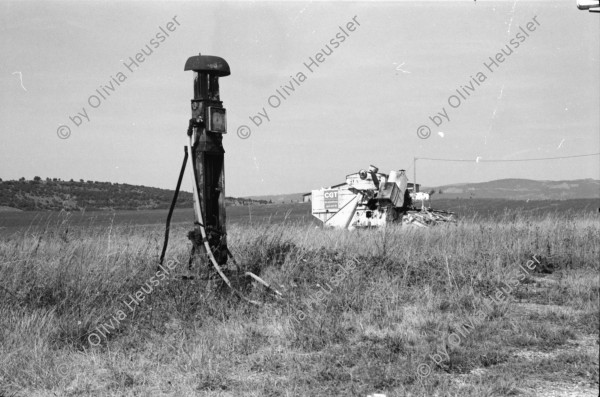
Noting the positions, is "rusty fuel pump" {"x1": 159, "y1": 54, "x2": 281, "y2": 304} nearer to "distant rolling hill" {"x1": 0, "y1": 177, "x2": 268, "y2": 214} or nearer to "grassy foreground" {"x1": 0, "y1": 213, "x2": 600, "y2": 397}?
"grassy foreground" {"x1": 0, "y1": 213, "x2": 600, "y2": 397}

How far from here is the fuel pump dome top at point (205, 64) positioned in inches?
289

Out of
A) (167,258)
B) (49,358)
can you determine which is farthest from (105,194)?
(49,358)

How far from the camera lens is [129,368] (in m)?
4.80

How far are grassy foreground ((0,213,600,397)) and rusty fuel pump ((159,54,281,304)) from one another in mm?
458

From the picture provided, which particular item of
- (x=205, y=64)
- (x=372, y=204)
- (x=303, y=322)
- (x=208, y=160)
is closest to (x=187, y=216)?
(x=372, y=204)

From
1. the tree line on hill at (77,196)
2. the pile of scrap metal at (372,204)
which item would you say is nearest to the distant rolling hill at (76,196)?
the tree line on hill at (77,196)

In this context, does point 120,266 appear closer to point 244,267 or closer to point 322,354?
point 244,267

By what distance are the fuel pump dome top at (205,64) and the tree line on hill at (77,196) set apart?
2813cm

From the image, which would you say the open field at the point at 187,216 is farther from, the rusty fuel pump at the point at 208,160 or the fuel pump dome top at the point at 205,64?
the fuel pump dome top at the point at 205,64

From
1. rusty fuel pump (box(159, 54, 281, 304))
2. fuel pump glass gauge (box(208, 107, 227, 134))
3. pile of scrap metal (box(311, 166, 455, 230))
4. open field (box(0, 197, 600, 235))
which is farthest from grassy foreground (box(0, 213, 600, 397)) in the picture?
pile of scrap metal (box(311, 166, 455, 230))

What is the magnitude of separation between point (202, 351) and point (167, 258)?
11.6 feet

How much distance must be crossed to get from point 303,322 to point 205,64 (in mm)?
3493

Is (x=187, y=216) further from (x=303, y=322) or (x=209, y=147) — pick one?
(x=303, y=322)

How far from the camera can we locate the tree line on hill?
1522 inches
